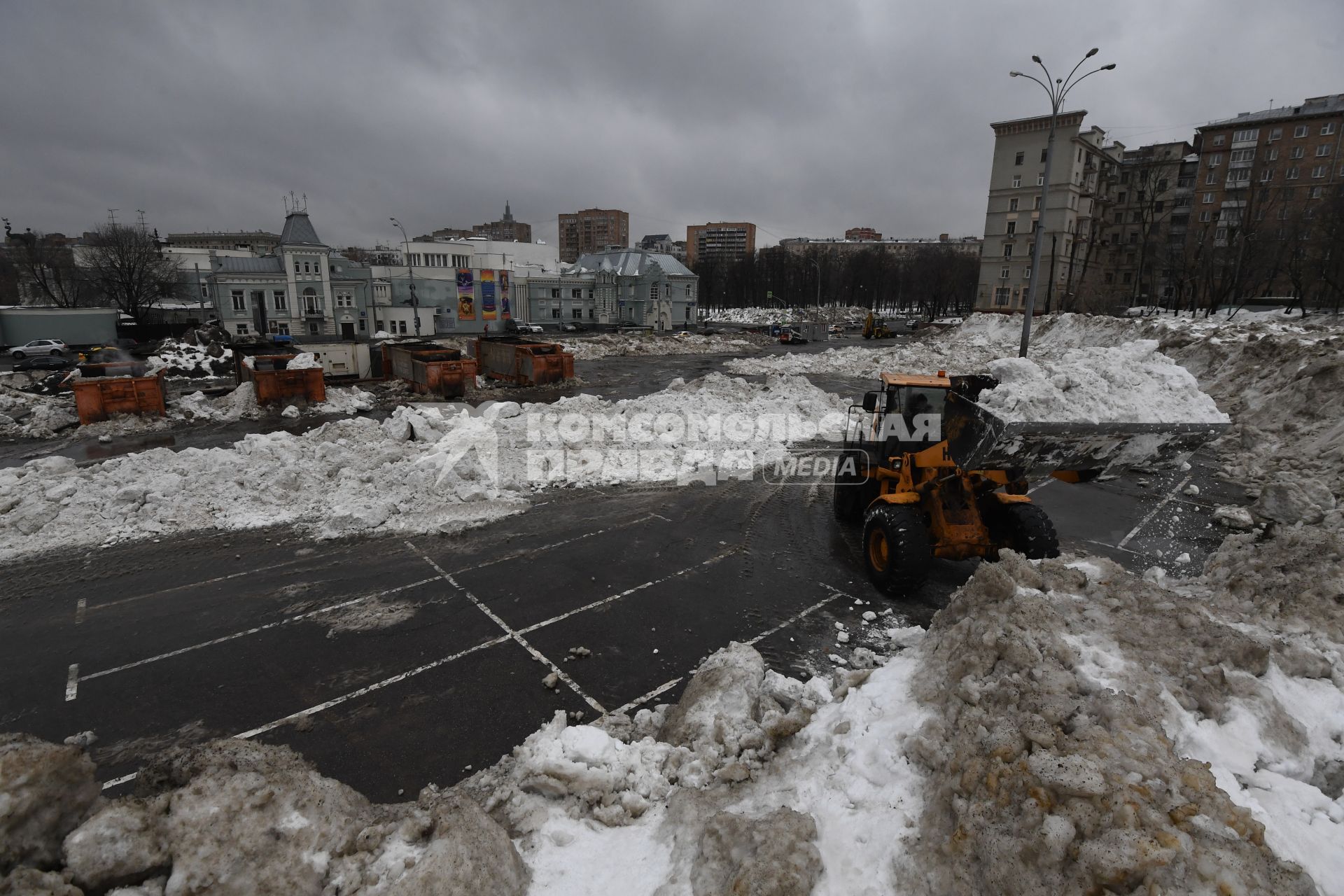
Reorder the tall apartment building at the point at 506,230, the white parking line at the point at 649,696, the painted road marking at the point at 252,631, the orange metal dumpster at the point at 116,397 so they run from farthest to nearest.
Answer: the tall apartment building at the point at 506,230 → the orange metal dumpster at the point at 116,397 → the painted road marking at the point at 252,631 → the white parking line at the point at 649,696

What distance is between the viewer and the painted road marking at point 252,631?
6.70 m

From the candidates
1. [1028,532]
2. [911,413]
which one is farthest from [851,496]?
[1028,532]

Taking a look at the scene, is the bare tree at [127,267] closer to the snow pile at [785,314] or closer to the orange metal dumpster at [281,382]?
the orange metal dumpster at [281,382]

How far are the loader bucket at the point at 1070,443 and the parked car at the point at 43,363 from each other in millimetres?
42467

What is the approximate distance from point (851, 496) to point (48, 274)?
8577cm

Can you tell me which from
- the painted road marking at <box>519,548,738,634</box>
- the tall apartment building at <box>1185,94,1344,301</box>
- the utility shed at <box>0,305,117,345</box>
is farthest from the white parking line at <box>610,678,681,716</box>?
the utility shed at <box>0,305,117,345</box>

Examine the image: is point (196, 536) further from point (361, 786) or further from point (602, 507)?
point (361, 786)

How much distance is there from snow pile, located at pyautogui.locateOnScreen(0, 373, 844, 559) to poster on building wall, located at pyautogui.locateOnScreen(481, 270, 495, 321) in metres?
45.4

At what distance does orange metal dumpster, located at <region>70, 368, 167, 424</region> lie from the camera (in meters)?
19.1

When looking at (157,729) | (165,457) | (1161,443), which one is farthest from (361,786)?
(165,457)

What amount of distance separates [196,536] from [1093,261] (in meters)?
75.1

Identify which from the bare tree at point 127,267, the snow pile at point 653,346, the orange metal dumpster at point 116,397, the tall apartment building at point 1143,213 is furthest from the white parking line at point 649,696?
the tall apartment building at point 1143,213

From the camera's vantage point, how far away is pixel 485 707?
6090 mm

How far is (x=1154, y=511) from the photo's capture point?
1205cm
